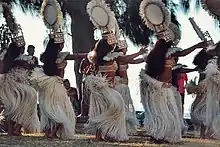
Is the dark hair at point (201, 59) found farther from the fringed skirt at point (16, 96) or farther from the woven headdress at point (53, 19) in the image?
the fringed skirt at point (16, 96)

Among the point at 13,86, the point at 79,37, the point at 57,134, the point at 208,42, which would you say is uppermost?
the point at 79,37

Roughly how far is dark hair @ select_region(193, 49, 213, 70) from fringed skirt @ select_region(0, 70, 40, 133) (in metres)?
2.28

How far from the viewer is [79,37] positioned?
43.8 ft

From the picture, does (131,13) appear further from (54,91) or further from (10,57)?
(54,91)

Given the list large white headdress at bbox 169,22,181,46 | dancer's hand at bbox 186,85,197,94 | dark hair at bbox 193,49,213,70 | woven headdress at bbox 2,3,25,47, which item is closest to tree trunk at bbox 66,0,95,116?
woven headdress at bbox 2,3,25,47

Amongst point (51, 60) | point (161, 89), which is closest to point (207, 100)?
point (161, 89)

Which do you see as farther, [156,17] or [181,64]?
[181,64]

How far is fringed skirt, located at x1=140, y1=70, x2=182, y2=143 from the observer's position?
7.87 m

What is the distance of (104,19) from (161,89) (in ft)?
3.83

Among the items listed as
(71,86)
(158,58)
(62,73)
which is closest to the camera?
(158,58)

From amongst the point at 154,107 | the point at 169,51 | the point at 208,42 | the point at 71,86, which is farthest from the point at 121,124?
the point at 71,86

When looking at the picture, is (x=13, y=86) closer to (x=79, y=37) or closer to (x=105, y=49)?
(x=105, y=49)

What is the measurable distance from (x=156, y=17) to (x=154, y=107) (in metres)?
1.11

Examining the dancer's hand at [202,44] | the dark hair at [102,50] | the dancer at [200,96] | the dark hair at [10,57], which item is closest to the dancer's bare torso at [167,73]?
the dancer's hand at [202,44]
